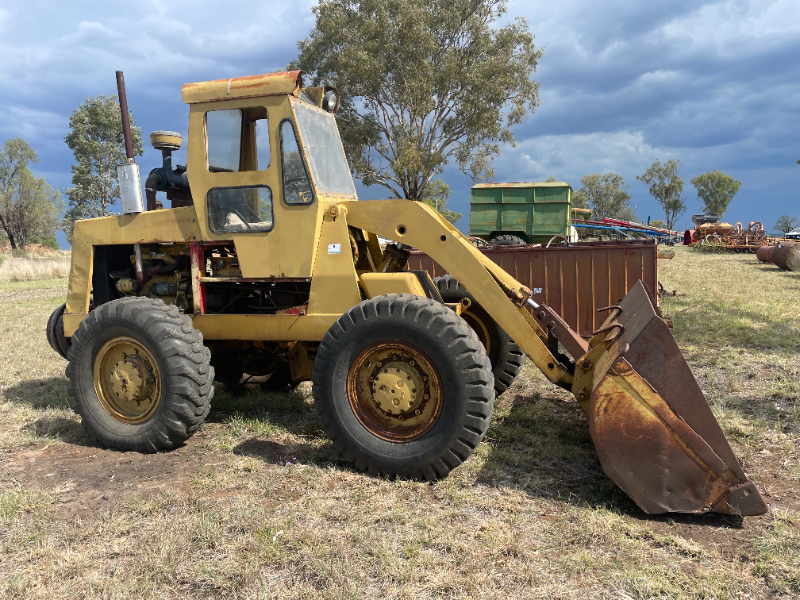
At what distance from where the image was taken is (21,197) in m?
44.8

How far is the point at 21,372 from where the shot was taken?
7.80 m

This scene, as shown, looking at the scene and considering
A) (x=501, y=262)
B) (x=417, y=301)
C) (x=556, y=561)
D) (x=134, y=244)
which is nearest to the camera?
(x=556, y=561)

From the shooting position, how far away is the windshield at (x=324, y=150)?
4855 mm

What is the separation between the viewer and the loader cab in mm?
4789

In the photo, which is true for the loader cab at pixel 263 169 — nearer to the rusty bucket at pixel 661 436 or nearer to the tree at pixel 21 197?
the rusty bucket at pixel 661 436

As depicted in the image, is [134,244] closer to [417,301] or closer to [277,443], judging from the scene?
[277,443]

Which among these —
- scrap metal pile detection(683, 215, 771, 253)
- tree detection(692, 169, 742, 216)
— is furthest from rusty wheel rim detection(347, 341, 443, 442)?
tree detection(692, 169, 742, 216)

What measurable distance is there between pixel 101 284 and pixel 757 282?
1713 cm

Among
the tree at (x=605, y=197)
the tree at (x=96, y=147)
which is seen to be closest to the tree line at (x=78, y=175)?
the tree at (x=96, y=147)

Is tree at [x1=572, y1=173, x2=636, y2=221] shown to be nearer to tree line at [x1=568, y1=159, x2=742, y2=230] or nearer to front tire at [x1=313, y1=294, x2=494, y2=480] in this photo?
tree line at [x1=568, y1=159, x2=742, y2=230]

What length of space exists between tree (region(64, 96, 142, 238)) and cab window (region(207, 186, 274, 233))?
34275 millimetres

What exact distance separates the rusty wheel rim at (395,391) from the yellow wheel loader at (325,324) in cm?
1

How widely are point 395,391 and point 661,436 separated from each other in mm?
1796

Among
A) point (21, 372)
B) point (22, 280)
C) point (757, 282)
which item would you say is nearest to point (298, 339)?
point (21, 372)
